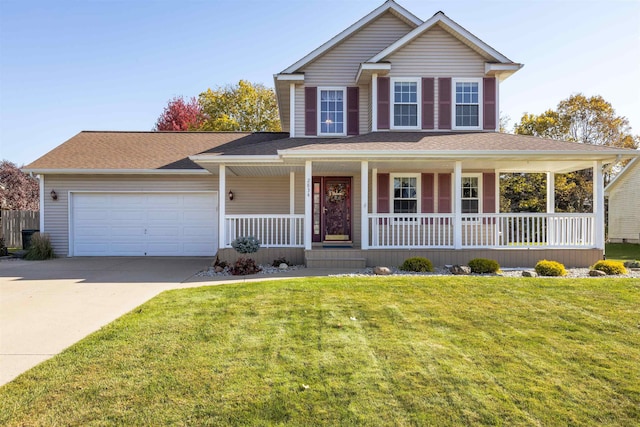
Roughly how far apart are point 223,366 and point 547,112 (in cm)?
2990

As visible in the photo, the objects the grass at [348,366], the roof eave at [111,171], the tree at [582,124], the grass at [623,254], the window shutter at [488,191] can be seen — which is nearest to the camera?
the grass at [348,366]

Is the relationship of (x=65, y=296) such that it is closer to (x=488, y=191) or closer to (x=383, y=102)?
(x=383, y=102)

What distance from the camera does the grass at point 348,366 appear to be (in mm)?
2861

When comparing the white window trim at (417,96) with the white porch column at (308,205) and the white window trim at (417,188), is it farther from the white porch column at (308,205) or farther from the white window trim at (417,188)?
the white porch column at (308,205)

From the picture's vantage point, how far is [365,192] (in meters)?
9.76

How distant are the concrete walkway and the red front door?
3247mm

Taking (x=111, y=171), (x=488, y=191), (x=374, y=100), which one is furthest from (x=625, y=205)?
(x=111, y=171)

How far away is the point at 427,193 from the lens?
39.5 ft

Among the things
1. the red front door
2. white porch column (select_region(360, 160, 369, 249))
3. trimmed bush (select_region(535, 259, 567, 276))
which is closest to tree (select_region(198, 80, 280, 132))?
the red front door

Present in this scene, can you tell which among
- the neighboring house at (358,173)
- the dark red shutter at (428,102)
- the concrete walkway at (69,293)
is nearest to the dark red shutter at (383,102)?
the neighboring house at (358,173)

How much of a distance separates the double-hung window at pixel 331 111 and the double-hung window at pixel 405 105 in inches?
68.6

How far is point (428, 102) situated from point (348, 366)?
33.1ft

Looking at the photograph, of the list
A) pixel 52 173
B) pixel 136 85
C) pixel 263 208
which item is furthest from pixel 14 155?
pixel 263 208

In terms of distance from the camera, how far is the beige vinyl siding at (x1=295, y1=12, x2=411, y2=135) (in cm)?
1225
